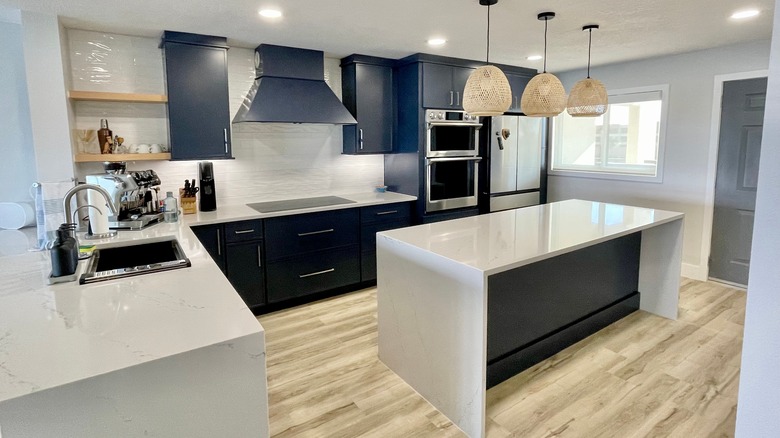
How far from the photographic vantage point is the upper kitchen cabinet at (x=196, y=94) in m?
3.32

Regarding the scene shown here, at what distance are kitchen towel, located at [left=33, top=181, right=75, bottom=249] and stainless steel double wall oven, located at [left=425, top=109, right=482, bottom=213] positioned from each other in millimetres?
2953

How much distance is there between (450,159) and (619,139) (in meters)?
2.05

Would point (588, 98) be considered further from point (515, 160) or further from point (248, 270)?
point (248, 270)

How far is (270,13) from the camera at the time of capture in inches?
111

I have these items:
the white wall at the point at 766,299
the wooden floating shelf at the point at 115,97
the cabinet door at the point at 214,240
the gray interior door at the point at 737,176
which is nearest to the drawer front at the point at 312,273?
the cabinet door at the point at 214,240

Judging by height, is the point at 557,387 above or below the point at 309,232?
below

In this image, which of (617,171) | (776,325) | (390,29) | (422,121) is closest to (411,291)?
(776,325)

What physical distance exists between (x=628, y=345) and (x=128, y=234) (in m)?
3.34

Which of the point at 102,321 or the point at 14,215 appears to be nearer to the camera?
the point at 102,321

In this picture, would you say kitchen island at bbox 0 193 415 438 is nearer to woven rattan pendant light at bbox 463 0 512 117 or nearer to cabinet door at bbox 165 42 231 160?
woven rattan pendant light at bbox 463 0 512 117

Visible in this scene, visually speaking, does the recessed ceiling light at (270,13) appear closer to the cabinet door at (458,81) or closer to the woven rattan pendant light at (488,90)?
the woven rattan pendant light at (488,90)

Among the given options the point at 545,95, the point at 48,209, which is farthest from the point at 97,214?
the point at 545,95

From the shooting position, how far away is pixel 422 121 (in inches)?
167

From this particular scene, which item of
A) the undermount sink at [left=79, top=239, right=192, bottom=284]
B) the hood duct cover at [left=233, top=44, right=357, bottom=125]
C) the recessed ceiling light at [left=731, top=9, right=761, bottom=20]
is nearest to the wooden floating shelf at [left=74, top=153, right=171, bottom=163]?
the hood duct cover at [left=233, top=44, right=357, bottom=125]
